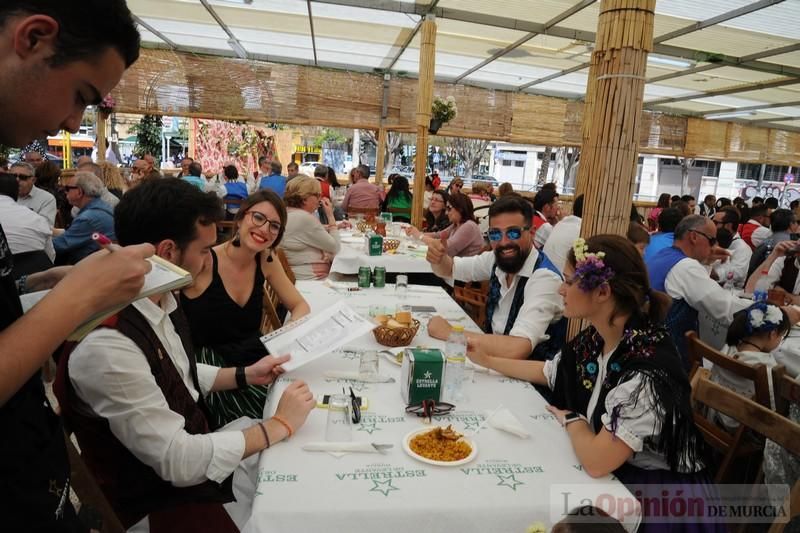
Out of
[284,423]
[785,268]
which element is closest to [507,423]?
[284,423]

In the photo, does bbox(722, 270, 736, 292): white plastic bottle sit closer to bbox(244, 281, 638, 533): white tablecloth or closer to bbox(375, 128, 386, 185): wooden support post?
bbox(244, 281, 638, 533): white tablecloth

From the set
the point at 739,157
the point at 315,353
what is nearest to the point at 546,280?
the point at 315,353

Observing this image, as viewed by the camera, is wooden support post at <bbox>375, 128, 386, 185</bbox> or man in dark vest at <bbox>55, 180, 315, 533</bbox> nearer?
man in dark vest at <bbox>55, 180, 315, 533</bbox>

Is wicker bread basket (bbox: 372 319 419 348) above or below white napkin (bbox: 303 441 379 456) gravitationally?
above

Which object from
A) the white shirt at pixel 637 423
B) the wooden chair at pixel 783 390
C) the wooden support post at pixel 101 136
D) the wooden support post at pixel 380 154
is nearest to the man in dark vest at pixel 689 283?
the wooden chair at pixel 783 390

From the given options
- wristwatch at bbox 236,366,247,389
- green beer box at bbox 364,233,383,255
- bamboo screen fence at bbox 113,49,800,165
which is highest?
bamboo screen fence at bbox 113,49,800,165

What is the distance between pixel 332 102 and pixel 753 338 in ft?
29.2

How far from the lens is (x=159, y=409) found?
4.64ft

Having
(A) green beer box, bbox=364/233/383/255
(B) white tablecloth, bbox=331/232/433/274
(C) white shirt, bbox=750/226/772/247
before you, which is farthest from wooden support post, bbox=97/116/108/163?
(C) white shirt, bbox=750/226/772/247

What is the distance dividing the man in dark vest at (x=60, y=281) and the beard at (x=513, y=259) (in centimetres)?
238

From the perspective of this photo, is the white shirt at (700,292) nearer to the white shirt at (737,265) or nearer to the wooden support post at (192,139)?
the white shirt at (737,265)

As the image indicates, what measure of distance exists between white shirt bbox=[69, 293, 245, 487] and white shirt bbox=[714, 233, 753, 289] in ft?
20.0

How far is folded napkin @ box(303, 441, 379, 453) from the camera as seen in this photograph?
154cm

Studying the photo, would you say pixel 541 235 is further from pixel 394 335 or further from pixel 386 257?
pixel 394 335
